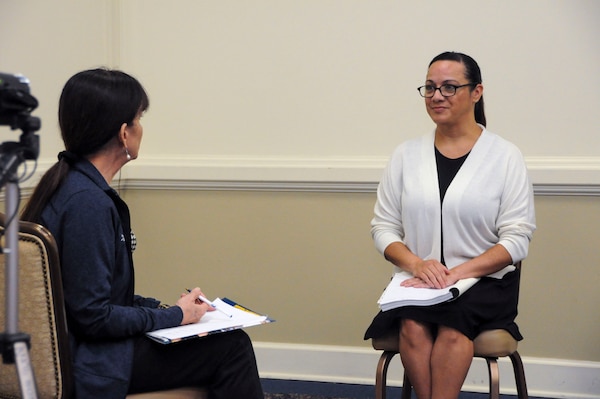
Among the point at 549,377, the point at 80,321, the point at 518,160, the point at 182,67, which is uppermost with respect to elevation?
the point at 182,67

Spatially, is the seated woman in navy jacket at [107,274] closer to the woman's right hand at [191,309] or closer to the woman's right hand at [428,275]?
the woman's right hand at [191,309]

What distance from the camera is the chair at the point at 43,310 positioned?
1782 millimetres

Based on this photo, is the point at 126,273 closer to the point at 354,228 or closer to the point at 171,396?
the point at 171,396

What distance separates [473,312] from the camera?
2600 mm

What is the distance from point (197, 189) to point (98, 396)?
6.45 feet

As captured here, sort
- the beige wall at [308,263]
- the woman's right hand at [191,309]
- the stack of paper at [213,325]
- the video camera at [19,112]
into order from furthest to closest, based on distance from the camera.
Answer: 1. the beige wall at [308,263]
2. the woman's right hand at [191,309]
3. the stack of paper at [213,325]
4. the video camera at [19,112]

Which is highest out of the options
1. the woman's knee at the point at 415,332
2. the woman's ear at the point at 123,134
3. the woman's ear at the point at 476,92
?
the woman's ear at the point at 476,92

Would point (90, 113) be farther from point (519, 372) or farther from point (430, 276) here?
point (519, 372)

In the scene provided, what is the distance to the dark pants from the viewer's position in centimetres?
203

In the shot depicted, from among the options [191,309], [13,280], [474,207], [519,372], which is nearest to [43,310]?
[13,280]

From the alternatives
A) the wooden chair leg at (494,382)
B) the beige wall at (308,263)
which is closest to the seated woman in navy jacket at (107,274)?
the wooden chair leg at (494,382)

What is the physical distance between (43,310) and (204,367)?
1.54 feet

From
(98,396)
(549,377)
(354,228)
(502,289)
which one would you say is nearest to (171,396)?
(98,396)

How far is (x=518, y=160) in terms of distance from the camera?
2805 mm
